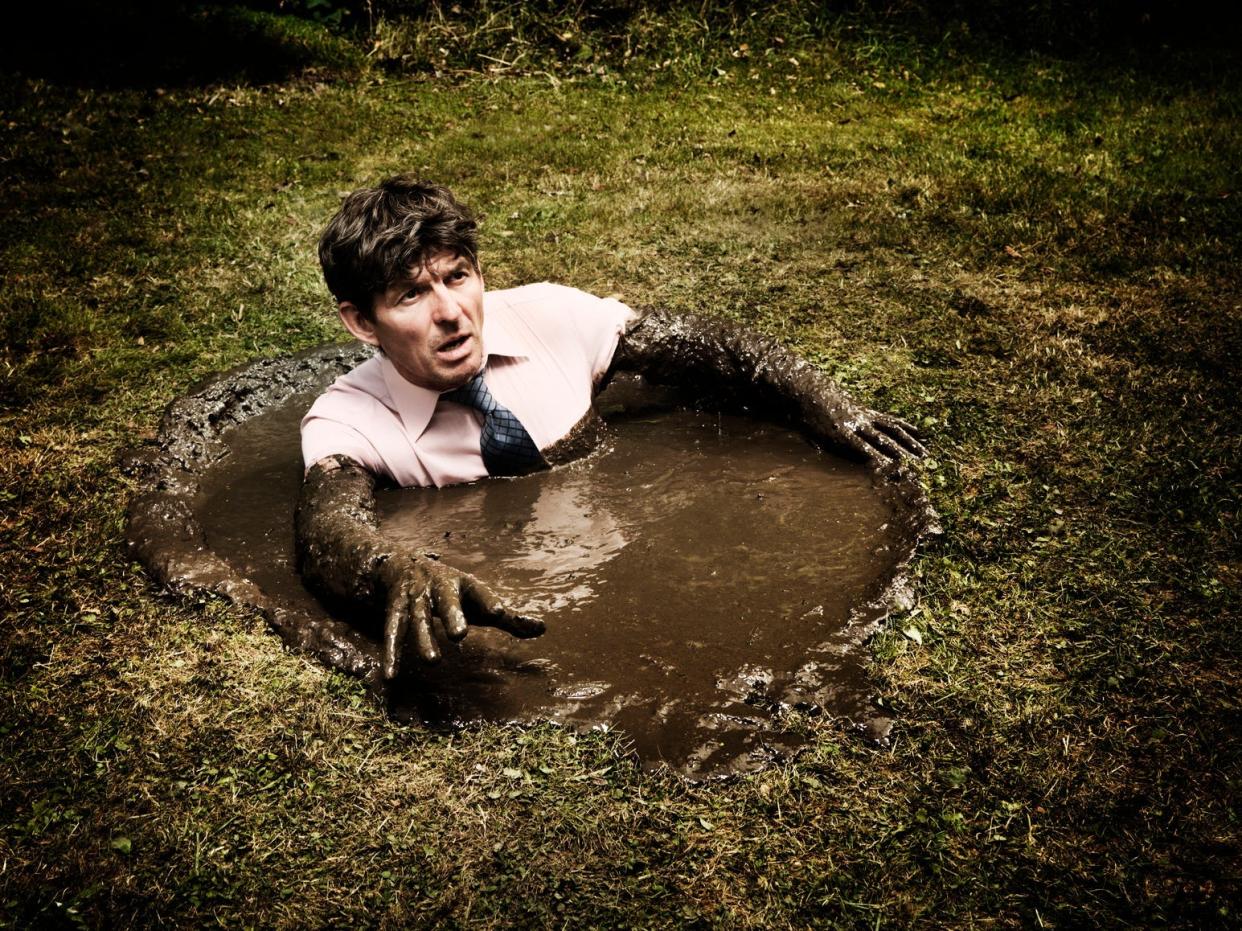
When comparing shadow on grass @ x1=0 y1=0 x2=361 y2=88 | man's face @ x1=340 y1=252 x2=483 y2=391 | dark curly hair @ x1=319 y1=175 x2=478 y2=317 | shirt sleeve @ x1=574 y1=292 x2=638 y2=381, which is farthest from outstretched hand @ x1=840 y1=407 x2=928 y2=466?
shadow on grass @ x1=0 y1=0 x2=361 y2=88

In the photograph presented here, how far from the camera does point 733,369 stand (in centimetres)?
423

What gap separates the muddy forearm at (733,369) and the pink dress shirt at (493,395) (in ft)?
0.76

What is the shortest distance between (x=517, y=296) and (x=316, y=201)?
3.69m

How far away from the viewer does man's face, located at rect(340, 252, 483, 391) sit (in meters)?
3.41

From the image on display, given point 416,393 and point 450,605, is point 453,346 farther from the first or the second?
point 450,605

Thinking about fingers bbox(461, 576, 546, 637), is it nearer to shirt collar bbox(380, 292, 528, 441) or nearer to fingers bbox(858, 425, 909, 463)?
shirt collar bbox(380, 292, 528, 441)

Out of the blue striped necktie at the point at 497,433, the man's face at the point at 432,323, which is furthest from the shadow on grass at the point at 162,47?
the blue striped necktie at the point at 497,433

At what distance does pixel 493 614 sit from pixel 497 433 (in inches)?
50.7

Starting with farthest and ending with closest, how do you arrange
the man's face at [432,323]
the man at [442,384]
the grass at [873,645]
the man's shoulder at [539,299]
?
the man's shoulder at [539,299] < the man's face at [432,323] < the man at [442,384] < the grass at [873,645]

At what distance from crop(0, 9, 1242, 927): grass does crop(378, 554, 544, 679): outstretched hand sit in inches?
12.0

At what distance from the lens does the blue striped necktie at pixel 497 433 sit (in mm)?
3609

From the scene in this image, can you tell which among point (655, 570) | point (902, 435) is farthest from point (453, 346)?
point (902, 435)

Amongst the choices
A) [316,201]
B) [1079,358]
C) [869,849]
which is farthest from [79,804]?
[316,201]

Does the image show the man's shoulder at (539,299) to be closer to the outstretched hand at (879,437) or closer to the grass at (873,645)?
the grass at (873,645)
